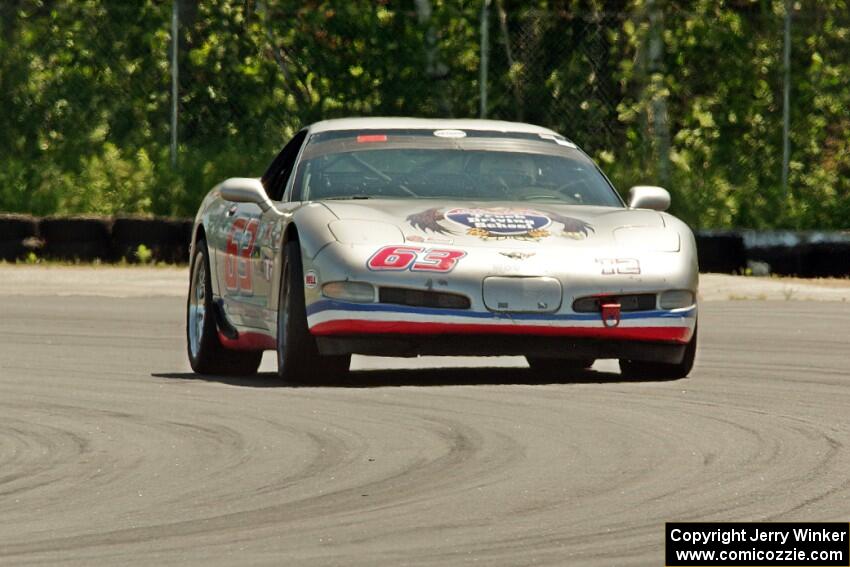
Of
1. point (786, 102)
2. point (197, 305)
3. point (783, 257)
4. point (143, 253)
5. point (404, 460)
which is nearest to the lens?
point (404, 460)

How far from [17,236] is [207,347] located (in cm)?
1021

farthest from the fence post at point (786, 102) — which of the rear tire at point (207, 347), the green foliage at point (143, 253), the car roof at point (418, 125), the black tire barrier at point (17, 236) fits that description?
the rear tire at point (207, 347)

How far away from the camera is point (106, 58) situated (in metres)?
23.7

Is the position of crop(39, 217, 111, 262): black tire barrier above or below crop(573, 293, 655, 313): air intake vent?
below

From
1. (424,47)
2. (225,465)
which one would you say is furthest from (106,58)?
(225,465)

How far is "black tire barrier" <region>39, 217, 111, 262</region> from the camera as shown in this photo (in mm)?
21062

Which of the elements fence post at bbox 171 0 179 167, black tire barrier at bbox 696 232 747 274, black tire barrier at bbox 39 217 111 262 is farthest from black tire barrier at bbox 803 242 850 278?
fence post at bbox 171 0 179 167

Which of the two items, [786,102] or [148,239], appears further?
[786,102]

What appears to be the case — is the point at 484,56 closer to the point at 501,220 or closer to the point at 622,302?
the point at 501,220

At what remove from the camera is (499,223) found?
33.3ft

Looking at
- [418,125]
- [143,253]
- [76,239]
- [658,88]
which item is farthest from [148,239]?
[418,125]

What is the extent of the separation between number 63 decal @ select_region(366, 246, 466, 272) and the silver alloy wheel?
186cm

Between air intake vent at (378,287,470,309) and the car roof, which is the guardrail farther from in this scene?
air intake vent at (378,287,470,309)

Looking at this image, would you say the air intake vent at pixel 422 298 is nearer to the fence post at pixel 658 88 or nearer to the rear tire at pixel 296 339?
the rear tire at pixel 296 339
